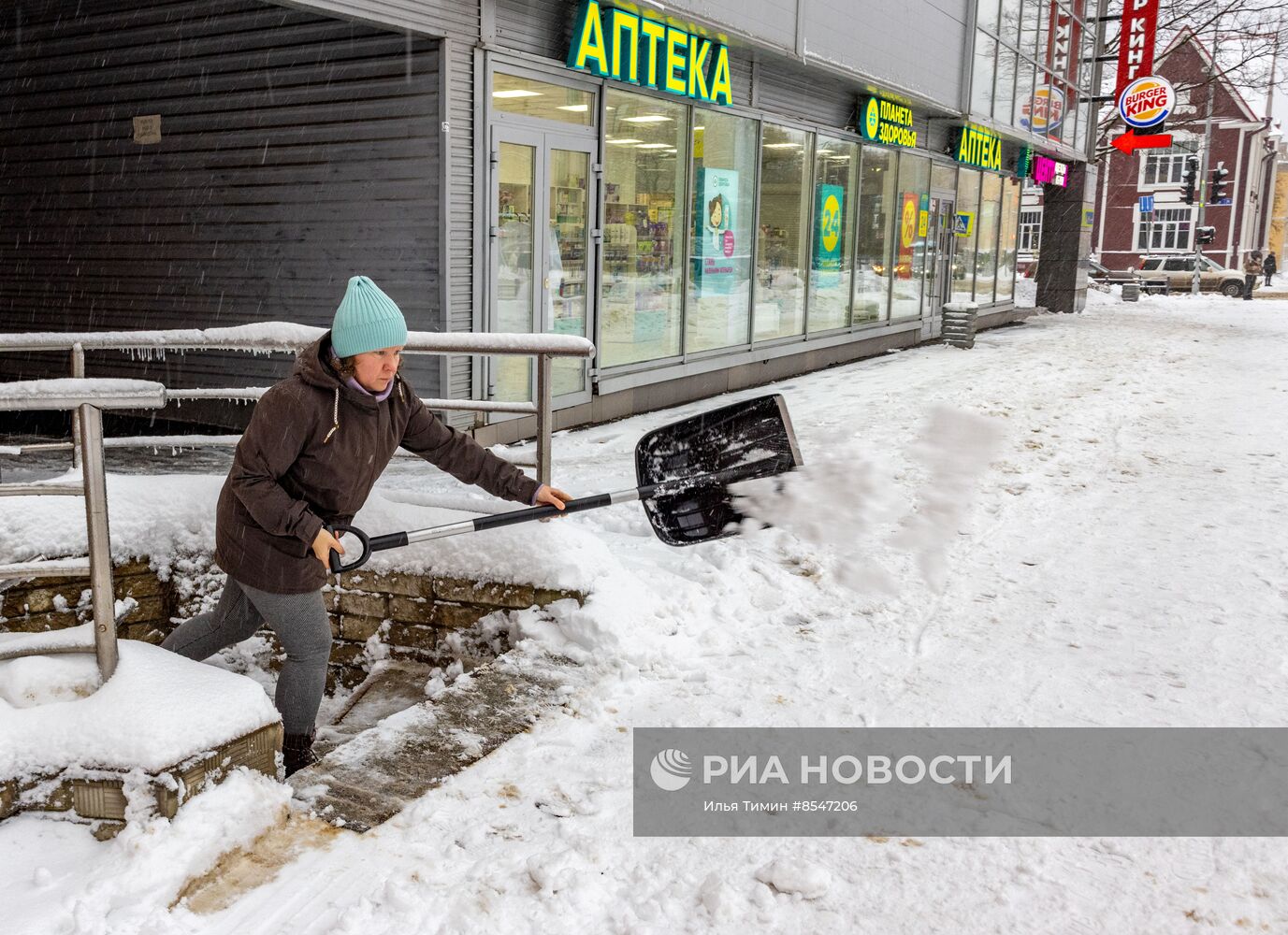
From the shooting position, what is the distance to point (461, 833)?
3219 mm

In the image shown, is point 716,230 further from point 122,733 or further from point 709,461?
point 122,733

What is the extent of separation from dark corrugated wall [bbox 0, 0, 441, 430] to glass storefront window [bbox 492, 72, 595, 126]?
2.18 feet

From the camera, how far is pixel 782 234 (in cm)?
1398

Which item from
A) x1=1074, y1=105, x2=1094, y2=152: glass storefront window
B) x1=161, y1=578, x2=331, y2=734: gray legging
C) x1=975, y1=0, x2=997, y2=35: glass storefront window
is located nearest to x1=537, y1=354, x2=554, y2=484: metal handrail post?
x1=161, y1=578, x2=331, y2=734: gray legging

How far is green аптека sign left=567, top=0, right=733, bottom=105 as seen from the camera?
9.45 m

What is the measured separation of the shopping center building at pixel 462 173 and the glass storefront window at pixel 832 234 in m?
0.06

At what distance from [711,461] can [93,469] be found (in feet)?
8.67

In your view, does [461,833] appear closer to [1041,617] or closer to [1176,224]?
[1041,617]

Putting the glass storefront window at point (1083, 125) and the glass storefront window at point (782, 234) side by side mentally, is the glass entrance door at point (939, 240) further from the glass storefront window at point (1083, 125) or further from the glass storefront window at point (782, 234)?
the glass storefront window at point (1083, 125)

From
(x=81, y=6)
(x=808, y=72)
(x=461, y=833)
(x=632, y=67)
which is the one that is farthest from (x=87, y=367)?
(x=461, y=833)

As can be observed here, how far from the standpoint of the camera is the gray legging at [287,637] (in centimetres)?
398

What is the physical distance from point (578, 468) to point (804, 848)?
5110 mm

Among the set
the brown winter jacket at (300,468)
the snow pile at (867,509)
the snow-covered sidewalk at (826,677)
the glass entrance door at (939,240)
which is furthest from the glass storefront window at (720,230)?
the brown winter jacket at (300,468)

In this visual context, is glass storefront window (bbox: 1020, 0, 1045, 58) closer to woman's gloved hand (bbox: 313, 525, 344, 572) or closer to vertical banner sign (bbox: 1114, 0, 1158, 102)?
vertical banner sign (bbox: 1114, 0, 1158, 102)
